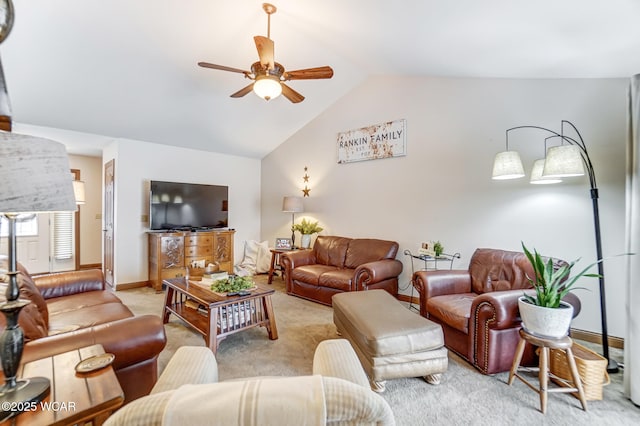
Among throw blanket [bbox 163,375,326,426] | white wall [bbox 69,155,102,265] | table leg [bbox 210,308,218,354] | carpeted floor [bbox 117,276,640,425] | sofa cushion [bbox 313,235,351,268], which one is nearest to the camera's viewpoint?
throw blanket [bbox 163,375,326,426]

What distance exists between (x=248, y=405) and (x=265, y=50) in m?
2.57

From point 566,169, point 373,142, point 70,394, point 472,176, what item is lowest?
point 70,394

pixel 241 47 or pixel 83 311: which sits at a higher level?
pixel 241 47

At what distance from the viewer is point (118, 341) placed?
145 centimetres

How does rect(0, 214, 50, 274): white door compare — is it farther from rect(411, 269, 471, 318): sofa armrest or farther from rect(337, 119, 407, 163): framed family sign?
rect(411, 269, 471, 318): sofa armrest

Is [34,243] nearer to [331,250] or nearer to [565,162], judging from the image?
[331,250]

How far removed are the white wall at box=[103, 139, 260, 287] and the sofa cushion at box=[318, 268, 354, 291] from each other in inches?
111

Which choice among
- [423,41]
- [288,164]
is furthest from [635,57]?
[288,164]

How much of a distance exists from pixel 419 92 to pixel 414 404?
3630mm

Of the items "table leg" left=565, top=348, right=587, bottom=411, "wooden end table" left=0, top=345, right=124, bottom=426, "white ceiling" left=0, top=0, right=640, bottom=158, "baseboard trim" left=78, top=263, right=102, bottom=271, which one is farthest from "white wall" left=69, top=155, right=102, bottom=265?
"table leg" left=565, top=348, right=587, bottom=411

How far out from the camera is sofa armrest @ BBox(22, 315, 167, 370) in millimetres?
1312

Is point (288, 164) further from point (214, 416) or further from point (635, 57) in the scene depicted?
point (214, 416)

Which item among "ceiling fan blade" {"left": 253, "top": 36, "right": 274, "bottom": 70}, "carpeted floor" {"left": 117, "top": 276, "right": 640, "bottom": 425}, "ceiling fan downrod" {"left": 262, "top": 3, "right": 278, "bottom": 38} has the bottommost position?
"carpeted floor" {"left": 117, "top": 276, "right": 640, "bottom": 425}

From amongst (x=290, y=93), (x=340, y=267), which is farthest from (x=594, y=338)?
(x=290, y=93)
